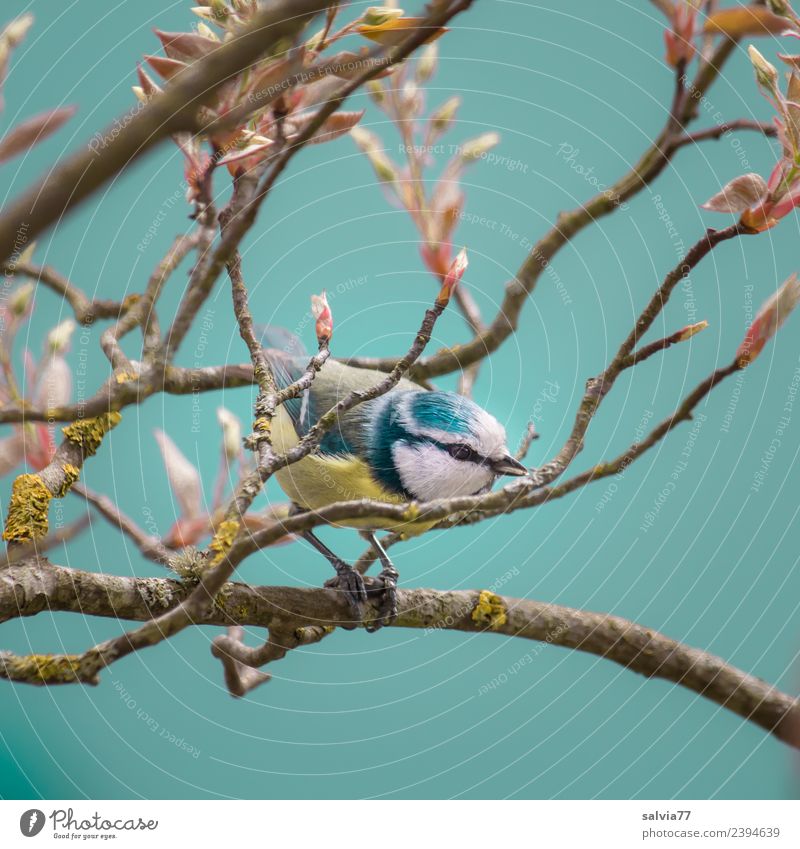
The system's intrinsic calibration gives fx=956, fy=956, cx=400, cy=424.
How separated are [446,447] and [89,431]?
0.32m

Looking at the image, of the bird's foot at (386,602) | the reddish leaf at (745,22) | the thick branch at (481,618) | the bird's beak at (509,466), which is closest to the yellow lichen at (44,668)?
the thick branch at (481,618)

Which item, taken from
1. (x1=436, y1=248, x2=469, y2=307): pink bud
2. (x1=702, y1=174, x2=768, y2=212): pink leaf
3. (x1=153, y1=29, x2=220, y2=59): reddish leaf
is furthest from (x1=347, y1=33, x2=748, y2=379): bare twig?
→ (x1=153, y1=29, x2=220, y2=59): reddish leaf

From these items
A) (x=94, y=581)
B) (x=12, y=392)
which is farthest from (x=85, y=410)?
(x=94, y=581)

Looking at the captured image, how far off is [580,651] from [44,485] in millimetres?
516

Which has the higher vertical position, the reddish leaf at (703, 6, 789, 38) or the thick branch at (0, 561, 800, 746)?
the reddish leaf at (703, 6, 789, 38)

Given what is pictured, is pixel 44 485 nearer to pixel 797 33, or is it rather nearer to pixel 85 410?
pixel 85 410

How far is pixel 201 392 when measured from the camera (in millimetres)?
912

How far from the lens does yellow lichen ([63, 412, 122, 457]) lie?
2.75 ft

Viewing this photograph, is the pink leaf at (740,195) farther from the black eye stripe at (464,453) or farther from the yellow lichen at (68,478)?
the yellow lichen at (68,478)

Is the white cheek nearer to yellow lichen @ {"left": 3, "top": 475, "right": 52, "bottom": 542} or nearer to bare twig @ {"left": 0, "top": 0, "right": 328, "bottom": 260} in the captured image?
yellow lichen @ {"left": 3, "top": 475, "right": 52, "bottom": 542}

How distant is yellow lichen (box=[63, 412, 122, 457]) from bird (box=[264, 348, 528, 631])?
0.54 feet

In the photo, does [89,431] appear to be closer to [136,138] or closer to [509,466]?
[509,466]

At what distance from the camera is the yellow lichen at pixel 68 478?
81cm

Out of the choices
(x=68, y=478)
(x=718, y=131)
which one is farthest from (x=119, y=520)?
(x=718, y=131)
